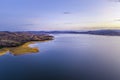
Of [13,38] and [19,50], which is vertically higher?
[13,38]

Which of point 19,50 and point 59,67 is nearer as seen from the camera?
point 59,67

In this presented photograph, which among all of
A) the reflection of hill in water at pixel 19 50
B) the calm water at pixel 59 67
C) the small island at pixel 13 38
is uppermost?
the small island at pixel 13 38

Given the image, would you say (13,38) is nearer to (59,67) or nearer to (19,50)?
(19,50)

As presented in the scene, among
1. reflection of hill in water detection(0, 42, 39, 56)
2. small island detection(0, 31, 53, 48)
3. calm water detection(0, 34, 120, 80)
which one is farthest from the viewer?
reflection of hill in water detection(0, 42, 39, 56)

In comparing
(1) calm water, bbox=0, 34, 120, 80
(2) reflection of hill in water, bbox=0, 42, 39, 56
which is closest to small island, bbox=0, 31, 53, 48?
(2) reflection of hill in water, bbox=0, 42, 39, 56

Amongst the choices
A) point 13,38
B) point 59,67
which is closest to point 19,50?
point 13,38

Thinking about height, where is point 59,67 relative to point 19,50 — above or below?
below

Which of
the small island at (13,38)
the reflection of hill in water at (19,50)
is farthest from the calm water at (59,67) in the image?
the small island at (13,38)

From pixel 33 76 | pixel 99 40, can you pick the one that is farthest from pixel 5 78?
pixel 99 40

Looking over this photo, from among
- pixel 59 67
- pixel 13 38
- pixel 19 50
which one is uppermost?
pixel 13 38

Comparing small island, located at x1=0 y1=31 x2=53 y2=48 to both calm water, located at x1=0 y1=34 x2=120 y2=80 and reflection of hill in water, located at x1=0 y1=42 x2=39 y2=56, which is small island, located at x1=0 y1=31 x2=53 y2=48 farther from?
calm water, located at x1=0 y1=34 x2=120 y2=80

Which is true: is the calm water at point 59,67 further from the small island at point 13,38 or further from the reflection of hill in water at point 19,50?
the small island at point 13,38
